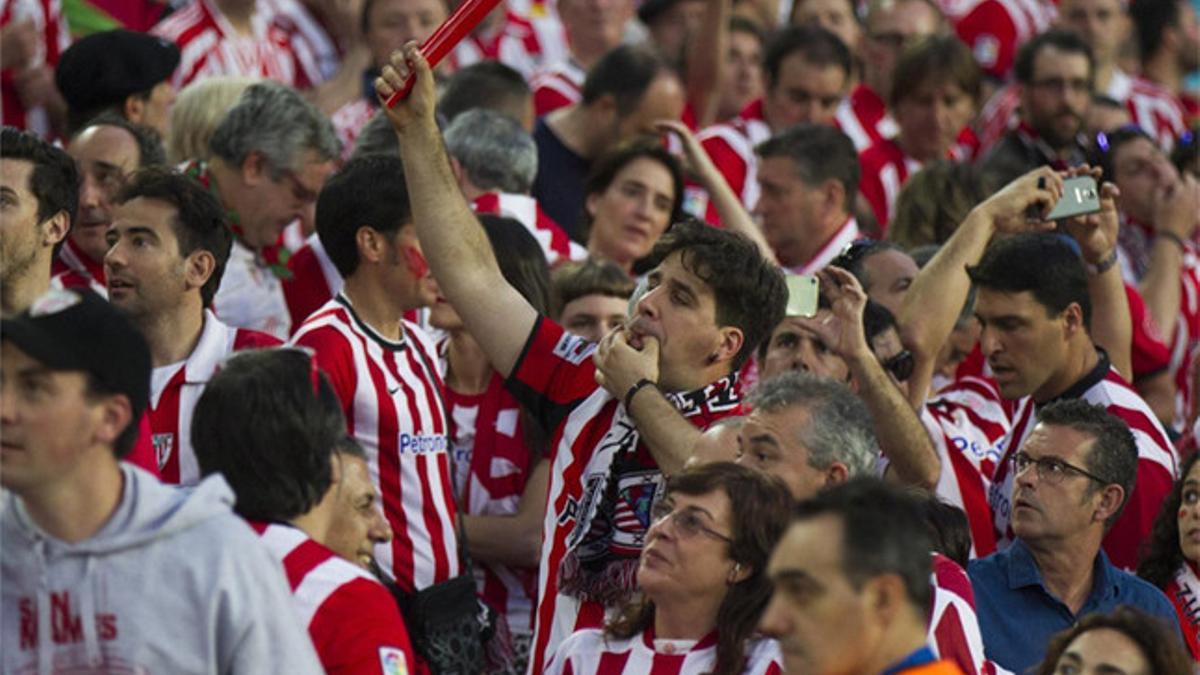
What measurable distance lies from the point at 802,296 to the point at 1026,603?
1.07m

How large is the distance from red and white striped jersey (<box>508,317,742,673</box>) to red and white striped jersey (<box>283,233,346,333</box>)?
151cm

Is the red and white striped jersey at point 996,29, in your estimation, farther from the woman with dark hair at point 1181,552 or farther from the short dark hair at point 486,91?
the woman with dark hair at point 1181,552

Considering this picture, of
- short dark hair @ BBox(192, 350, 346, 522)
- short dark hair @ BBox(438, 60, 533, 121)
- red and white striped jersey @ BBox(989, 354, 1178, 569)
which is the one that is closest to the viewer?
short dark hair @ BBox(192, 350, 346, 522)

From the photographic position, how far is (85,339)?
4.15 metres

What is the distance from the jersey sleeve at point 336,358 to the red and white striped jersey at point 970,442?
1810mm

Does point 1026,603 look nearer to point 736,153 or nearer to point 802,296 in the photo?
point 802,296

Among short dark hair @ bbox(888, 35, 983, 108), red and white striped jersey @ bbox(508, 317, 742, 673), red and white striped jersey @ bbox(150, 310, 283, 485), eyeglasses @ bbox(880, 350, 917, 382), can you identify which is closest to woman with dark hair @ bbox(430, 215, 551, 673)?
red and white striped jersey @ bbox(508, 317, 742, 673)

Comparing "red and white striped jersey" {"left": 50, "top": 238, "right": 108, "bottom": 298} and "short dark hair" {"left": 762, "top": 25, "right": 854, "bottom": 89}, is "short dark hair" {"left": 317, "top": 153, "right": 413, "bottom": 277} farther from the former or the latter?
"short dark hair" {"left": 762, "top": 25, "right": 854, "bottom": 89}

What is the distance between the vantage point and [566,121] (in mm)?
9695

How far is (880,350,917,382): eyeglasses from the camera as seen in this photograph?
22.6 ft

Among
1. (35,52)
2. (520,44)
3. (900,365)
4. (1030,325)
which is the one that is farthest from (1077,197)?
(520,44)

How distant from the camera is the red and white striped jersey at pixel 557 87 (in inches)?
423

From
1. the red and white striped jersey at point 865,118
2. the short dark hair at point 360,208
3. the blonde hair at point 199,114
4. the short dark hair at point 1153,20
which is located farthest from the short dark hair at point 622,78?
the short dark hair at point 1153,20

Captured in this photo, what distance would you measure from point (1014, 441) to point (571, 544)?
6.55 ft
